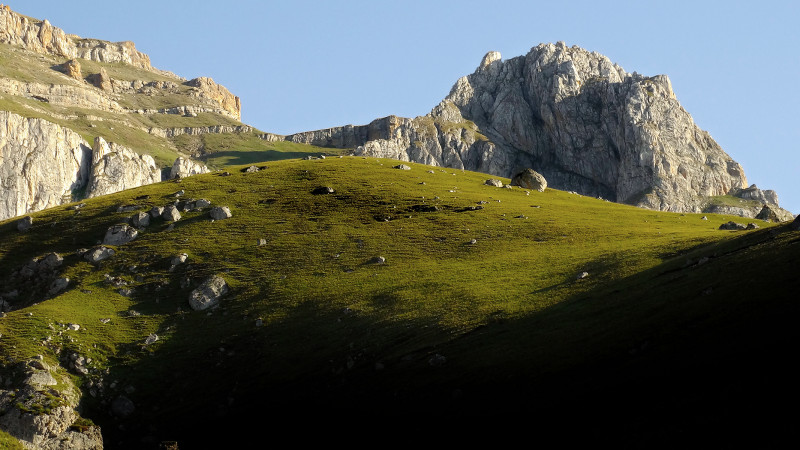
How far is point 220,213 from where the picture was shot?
10800 cm

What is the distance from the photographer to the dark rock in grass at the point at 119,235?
99.9m

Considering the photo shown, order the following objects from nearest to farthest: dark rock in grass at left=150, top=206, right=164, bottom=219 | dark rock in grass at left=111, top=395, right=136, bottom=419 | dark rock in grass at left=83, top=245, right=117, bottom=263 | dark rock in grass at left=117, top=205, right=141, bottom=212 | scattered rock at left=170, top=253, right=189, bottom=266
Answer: dark rock in grass at left=111, top=395, right=136, bottom=419 → scattered rock at left=170, top=253, right=189, bottom=266 → dark rock in grass at left=83, top=245, right=117, bottom=263 → dark rock in grass at left=150, top=206, right=164, bottom=219 → dark rock in grass at left=117, top=205, right=141, bottom=212

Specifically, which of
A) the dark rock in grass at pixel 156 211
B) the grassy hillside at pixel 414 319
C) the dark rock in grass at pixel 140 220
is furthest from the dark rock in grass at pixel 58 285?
the dark rock in grass at pixel 156 211

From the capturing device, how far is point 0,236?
10712cm

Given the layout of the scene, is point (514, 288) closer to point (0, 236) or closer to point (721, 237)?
point (721, 237)

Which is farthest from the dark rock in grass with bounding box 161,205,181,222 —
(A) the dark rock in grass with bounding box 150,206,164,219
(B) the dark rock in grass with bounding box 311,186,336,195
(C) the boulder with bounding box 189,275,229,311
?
(C) the boulder with bounding box 189,275,229,311

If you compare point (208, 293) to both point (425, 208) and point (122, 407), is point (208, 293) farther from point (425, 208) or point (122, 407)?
point (425, 208)

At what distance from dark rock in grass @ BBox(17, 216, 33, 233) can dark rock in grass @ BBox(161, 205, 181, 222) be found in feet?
68.8

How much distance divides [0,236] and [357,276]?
60.3 meters

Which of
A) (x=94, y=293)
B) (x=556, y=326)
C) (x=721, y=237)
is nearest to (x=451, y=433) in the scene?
(x=556, y=326)

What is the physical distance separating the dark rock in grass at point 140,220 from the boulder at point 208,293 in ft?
82.6

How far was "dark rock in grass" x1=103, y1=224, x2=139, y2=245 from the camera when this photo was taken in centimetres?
9989

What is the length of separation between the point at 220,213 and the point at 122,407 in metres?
47.5

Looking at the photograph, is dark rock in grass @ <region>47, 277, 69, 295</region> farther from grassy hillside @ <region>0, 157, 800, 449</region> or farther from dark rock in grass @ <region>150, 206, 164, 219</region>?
dark rock in grass @ <region>150, 206, 164, 219</region>
